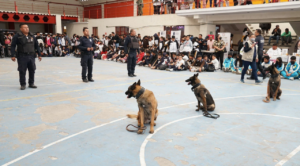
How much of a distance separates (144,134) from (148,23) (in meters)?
18.7

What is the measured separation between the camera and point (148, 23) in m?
21.7

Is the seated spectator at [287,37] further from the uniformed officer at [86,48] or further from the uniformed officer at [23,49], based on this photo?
the uniformed officer at [23,49]

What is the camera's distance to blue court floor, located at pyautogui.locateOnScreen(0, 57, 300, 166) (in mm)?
3336

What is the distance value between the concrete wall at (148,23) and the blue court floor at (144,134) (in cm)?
1226

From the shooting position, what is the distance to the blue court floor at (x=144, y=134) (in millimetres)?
3336

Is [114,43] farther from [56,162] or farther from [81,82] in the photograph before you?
[56,162]

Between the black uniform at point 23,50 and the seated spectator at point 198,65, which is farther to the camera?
the seated spectator at point 198,65

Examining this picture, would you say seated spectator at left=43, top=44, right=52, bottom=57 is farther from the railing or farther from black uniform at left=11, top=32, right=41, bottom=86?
black uniform at left=11, top=32, right=41, bottom=86

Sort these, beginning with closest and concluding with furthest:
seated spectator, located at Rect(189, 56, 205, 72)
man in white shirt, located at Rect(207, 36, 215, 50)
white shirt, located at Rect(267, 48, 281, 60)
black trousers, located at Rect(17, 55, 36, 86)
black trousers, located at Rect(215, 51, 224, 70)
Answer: black trousers, located at Rect(17, 55, 36, 86)
white shirt, located at Rect(267, 48, 281, 60)
seated spectator, located at Rect(189, 56, 205, 72)
black trousers, located at Rect(215, 51, 224, 70)
man in white shirt, located at Rect(207, 36, 215, 50)

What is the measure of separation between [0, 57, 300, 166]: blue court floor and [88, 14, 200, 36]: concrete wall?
12.3 meters

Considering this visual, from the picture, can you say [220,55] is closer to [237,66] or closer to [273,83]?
[237,66]

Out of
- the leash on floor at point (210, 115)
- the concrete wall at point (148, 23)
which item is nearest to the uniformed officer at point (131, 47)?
the leash on floor at point (210, 115)

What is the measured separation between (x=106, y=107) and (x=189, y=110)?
2.11 m

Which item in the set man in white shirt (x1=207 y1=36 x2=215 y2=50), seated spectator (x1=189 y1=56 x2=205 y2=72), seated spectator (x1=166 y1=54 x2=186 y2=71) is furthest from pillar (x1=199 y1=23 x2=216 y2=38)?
seated spectator (x1=166 y1=54 x2=186 y2=71)
